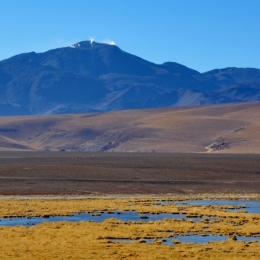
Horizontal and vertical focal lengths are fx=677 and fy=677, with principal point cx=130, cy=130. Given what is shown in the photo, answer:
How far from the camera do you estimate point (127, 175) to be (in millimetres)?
72438

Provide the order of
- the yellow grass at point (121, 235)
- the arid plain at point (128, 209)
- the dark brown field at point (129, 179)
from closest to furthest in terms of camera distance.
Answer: the yellow grass at point (121, 235) → the arid plain at point (128, 209) → the dark brown field at point (129, 179)

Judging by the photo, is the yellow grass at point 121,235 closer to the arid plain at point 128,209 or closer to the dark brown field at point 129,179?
the arid plain at point 128,209

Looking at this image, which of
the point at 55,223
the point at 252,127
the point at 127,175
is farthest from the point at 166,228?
the point at 252,127

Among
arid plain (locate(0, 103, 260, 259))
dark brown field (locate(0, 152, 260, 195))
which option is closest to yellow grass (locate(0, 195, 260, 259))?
arid plain (locate(0, 103, 260, 259))

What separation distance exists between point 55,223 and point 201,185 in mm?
30834

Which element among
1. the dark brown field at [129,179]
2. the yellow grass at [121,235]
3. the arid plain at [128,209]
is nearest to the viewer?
the yellow grass at [121,235]

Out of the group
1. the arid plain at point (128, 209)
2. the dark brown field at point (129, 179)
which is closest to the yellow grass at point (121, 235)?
the arid plain at point (128, 209)

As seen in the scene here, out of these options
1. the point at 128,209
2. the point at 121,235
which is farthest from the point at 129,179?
the point at 121,235

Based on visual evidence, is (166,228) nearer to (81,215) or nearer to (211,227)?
(211,227)

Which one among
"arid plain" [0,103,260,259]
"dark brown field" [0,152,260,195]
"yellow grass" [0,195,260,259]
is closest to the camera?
"yellow grass" [0,195,260,259]

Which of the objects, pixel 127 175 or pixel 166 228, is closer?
pixel 166 228

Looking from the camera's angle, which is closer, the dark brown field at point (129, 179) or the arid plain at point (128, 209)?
the arid plain at point (128, 209)

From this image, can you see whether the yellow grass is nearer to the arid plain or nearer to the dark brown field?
the arid plain

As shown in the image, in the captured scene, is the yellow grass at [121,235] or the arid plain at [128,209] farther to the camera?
the arid plain at [128,209]
